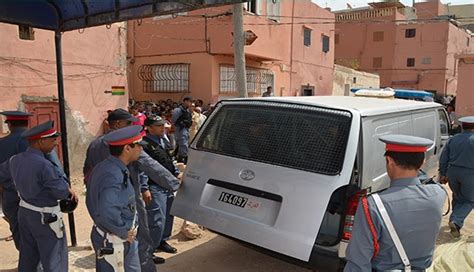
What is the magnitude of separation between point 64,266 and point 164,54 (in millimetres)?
12457

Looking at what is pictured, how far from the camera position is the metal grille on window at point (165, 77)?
14375 millimetres

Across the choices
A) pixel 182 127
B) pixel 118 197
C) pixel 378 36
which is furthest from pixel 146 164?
pixel 378 36

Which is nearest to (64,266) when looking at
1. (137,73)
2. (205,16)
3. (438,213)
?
(438,213)

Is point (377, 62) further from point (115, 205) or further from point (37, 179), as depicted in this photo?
point (115, 205)

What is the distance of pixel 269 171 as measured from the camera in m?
3.35

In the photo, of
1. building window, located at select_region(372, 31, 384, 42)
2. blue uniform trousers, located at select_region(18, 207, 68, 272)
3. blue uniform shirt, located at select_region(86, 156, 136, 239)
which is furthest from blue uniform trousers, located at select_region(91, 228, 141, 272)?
building window, located at select_region(372, 31, 384, 42)

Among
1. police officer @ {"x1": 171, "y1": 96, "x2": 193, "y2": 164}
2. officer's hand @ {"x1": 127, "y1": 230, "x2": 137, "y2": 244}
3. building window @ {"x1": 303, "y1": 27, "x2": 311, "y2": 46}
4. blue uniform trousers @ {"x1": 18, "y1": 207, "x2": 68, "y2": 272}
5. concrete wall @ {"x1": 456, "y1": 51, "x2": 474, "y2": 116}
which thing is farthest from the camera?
building window @ {"x1": 303, "y1": 27, "x2": 311, "y2": 46}

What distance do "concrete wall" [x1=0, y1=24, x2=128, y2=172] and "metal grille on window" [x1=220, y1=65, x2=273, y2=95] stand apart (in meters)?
5.74

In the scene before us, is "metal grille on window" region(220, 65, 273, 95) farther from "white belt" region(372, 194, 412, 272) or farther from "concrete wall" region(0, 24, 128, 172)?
"white belt" region(372, 194, 412, 272)

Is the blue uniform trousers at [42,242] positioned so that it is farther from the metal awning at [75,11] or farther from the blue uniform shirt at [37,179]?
the metal awning at [75,11]

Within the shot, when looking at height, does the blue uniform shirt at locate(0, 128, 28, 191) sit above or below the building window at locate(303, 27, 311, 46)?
below

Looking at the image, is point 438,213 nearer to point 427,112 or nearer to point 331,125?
point 331,125

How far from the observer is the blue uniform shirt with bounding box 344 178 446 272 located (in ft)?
6.52

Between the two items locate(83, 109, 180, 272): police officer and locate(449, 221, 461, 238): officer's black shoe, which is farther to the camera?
locate(449, 221, 461, 238): officer's black shoe
